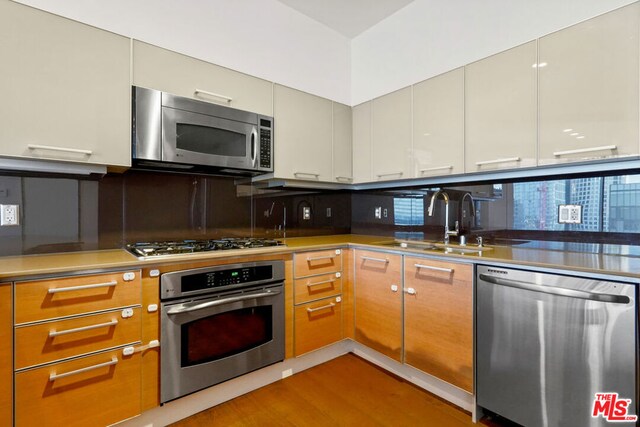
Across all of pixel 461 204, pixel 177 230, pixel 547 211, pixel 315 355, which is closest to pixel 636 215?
pixel 547 211

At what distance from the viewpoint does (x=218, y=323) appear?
1743 mm

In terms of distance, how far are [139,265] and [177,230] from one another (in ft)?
2.15

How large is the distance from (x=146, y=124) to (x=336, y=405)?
1899mm

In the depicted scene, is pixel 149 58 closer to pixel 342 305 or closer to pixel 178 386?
pixel 178 386

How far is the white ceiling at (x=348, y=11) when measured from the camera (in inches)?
93.3

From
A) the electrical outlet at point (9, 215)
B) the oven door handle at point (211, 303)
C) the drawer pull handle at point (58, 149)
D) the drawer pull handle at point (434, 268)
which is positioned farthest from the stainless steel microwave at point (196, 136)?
the drawer pull handle at point (434, 268)

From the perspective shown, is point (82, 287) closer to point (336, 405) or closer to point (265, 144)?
point (265, 144)

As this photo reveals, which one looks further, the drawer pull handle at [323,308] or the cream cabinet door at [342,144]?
the cream cabinet door at [342,144]

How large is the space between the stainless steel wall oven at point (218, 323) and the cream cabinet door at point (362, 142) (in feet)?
3.67

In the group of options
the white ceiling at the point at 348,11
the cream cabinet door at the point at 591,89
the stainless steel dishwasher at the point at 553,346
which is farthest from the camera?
the white ceiling at the point at 348,11

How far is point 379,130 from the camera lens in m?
2.49

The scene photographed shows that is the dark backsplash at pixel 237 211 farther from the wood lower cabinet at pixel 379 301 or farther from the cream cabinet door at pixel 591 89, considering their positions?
the wood lower cabinet at pixel 379 301

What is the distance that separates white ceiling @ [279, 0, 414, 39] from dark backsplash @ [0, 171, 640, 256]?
142cm

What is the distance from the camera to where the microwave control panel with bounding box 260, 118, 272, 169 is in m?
2.16
